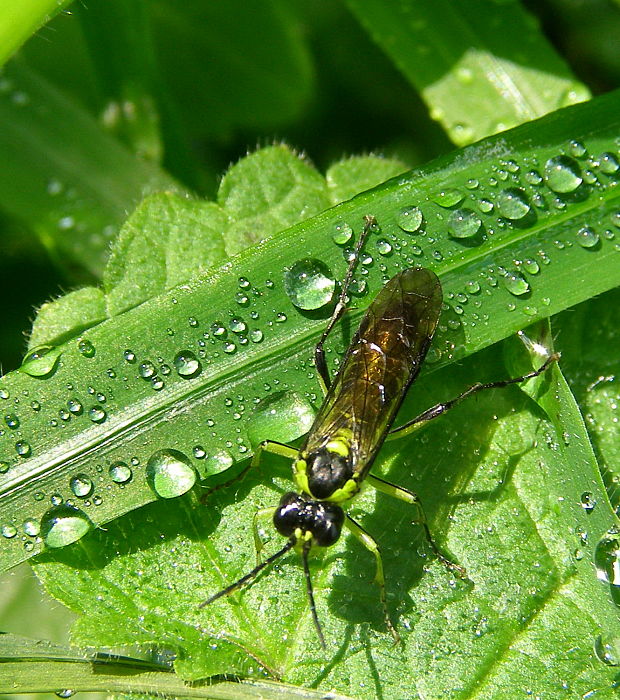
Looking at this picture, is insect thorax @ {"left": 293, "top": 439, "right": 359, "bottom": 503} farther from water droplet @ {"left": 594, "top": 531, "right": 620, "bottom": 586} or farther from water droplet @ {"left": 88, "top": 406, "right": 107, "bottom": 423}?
water droplet @ {"left": 594, "top": 531, "right": 620, "bottom": 586}

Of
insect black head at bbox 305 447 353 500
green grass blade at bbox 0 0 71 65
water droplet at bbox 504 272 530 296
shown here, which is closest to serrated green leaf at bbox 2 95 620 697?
water droplet at bbox 504 272 530 296

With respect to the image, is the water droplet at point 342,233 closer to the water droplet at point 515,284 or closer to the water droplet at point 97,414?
the water droplet at point 515,284

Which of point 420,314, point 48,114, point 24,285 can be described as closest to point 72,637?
point 420,314

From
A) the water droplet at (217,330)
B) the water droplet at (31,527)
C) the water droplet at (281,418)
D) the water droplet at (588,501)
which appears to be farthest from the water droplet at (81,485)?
the water droplet at (588,501)

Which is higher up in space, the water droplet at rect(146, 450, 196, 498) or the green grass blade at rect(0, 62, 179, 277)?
the green grass blade at rect(0, 62, 179, 277)

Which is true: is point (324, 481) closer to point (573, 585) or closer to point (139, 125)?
point (573, 585)

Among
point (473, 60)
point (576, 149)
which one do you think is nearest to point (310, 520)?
point (576, 149)
